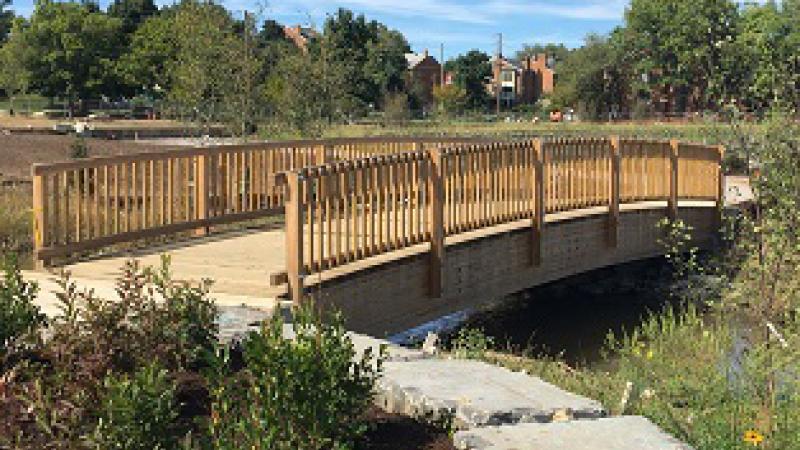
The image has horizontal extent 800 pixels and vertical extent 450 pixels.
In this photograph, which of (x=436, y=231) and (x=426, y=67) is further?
(x=426, y=67)

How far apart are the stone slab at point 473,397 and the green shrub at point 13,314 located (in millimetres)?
1939

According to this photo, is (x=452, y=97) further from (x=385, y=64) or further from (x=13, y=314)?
(x=13, y=314)

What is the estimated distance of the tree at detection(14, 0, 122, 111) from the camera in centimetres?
7262

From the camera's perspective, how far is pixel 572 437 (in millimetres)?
4148

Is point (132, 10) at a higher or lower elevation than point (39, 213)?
higher

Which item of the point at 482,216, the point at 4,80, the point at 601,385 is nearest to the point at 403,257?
the point at 482,216

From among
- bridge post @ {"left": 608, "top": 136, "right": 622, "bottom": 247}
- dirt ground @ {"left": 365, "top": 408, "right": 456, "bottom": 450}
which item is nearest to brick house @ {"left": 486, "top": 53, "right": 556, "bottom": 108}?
bridge post @ {"left": 608, "top": 136, "right": 622, "bottom": 247}

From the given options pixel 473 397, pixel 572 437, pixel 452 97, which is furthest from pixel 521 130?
pixel 572 437

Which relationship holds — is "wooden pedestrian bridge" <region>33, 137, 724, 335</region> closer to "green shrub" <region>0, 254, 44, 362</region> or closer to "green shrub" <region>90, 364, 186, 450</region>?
"green shrub" <region>0, 254, 44, 362</region>

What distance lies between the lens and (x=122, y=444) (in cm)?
370

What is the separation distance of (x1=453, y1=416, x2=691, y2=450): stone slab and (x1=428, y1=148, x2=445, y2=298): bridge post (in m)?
5.85

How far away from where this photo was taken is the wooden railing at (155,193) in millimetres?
9594

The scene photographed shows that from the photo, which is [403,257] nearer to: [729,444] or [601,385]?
[601,385]

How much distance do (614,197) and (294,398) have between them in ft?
35.5
